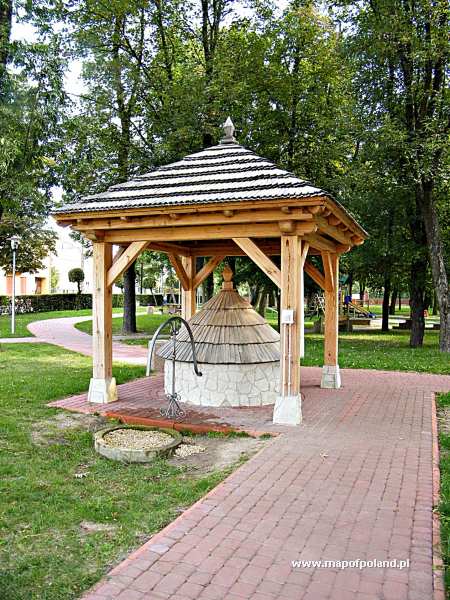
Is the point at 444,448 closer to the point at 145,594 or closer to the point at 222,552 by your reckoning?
the point at 222,552

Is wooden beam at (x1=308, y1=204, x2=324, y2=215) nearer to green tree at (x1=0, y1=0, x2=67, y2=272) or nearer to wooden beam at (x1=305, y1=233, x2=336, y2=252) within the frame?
wooden beam at (x1=305, y1=233, x2=336, y2=252)

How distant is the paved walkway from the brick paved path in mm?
8092

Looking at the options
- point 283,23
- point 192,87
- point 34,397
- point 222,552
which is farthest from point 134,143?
point 222,552

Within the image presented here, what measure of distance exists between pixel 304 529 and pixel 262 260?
4.18 m

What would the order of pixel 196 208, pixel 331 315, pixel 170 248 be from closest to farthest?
1. pixel 196 208
2. pixel 331 315
3. pixel 170 248

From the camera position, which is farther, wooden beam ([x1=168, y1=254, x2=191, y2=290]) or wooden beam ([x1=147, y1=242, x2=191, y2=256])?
wooden beam ([x1=168, y1=254, x2=191, y2=290])

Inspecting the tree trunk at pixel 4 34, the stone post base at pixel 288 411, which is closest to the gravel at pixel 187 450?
the stone post base at pixel 288 411

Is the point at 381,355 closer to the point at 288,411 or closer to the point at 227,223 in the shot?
the point at 288,411

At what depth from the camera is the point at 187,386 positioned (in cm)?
865

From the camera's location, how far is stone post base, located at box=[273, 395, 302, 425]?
7.28 m

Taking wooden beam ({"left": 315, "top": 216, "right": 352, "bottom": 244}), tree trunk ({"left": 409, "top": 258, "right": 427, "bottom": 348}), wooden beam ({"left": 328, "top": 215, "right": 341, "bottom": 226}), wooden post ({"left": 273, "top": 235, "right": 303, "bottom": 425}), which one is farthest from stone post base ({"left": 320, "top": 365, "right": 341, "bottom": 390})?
tree trunk ({"left": 409, "top": 258, "right": 427, "bottom": 348})

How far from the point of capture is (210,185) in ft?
26.4

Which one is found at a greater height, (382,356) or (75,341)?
(75,341)

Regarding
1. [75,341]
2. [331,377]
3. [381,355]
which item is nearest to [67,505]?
[331,377]
